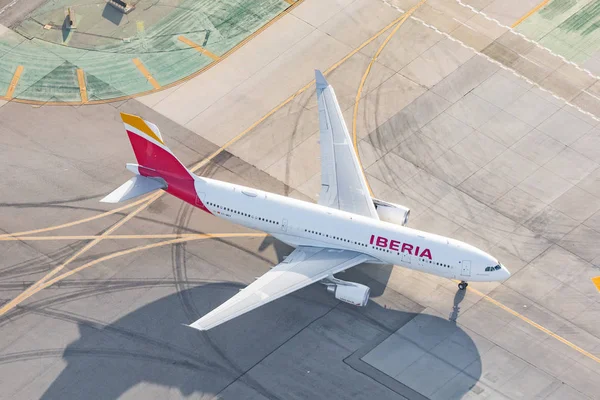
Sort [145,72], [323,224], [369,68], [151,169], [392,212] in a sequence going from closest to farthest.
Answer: [323,224]
[151,169]
[392,212]
[369,68]
[145,72]

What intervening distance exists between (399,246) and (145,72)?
112 feet

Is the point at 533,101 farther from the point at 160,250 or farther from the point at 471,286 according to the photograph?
the point at 160,250

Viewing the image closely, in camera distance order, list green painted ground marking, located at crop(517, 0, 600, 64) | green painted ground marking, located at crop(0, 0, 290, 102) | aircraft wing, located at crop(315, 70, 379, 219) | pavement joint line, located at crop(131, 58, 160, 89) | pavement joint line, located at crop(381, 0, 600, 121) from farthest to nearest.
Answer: green painted ground marking, located at crop(517, 0, 600, 64), pavement joint line, located at crop(131, 58, 160, 89), green painted ground marking, located at crop(0, 0, 290, 102), pavement joint line, located at crop(381, 0, 600, 121), aircraft wing, located at crop(315, 70, 379, 219)

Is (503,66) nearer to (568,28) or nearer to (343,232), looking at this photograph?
(568,28)

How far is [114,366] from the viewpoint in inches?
3076

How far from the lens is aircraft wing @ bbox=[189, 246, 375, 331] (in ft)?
249

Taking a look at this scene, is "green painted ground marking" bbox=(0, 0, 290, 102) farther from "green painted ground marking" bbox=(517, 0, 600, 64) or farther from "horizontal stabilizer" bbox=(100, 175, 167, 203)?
"green painted ground marking" bbox=(517, 0, 600, 64)

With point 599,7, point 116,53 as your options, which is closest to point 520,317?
point 599,7

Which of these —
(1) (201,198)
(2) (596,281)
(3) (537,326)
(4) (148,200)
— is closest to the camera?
(3) (537,326)

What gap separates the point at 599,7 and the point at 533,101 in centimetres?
1531

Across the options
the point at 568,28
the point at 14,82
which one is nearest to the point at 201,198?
the point at 14,82

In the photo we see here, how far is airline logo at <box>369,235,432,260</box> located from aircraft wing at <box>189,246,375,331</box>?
1.68m

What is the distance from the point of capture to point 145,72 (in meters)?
102

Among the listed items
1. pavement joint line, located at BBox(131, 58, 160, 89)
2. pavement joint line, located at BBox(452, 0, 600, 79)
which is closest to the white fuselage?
pavement joint line, located at BBox(131, 58, 160, 89)
